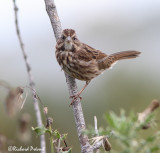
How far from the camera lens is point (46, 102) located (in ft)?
25.6

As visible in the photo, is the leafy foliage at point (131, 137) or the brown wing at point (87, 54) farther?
the brown wing at point (87, 54)

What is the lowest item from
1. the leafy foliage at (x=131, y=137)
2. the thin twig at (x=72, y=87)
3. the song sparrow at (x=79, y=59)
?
the leafy foliage at (x=131, y=137)

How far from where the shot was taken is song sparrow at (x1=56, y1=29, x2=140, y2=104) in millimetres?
4387

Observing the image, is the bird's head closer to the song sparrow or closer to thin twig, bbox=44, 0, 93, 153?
the song sparrow

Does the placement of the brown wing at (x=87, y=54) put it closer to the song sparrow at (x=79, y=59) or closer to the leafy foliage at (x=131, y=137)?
the song sparrow at (x=79, y=59)

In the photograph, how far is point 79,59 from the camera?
4.71m

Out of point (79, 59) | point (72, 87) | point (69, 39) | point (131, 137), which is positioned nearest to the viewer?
point (131, 137)

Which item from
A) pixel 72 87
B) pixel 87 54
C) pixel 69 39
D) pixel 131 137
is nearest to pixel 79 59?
pixel 87 54

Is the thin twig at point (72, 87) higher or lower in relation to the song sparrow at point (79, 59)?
lower

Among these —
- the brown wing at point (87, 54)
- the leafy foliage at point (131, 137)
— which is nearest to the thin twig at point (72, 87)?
the leafy foliage at point (131, 137)

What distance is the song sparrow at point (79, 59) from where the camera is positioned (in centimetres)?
439

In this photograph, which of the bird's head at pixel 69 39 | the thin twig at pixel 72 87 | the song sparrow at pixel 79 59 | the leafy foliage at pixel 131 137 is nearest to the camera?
the leafy foliage at pixel 131 137

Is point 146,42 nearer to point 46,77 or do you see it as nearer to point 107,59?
point 46,77

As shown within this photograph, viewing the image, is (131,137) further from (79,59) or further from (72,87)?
(79,59)
